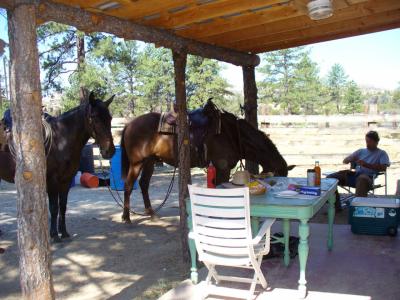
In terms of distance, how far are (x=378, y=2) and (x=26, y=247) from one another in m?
3.52

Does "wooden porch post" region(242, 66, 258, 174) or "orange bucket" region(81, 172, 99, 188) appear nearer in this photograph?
"wooden porch post" region(242, 66, 258, 174)

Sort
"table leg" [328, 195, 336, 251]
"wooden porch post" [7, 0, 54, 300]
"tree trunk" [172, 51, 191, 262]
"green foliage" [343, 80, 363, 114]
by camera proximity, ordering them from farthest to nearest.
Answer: "green foliage" [343, 80, 363, 114], "tree trunk" [172, 51, 191, 262], "table leg" [328, 195, 336, 251], "wooden porch post" [7, 0, 54, 300]

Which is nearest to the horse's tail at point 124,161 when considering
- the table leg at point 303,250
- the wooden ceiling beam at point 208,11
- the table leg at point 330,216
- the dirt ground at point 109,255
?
the dirt ground at point 109,255

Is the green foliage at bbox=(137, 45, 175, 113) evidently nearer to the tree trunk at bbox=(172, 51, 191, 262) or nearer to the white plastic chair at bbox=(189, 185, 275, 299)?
the tree trunk at bbox=(172, 51, 191, 262)

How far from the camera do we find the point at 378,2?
11.6 ft

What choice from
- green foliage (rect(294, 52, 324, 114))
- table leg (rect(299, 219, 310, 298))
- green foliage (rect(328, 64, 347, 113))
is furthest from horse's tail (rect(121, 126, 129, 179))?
green foliage (rect(328, 64, 347, 113))

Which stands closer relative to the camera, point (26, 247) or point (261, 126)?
point (26, 247)

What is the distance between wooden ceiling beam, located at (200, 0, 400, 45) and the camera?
11.8 feet

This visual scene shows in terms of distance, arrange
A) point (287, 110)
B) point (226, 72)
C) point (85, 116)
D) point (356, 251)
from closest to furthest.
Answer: point (356, 251)
point (85, 116)
point (226, 72)
point (287, 110)

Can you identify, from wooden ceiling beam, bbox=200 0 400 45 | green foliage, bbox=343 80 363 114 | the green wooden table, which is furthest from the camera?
green foliage, bbox=343 80 363 114

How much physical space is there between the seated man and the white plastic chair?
2.93 metres

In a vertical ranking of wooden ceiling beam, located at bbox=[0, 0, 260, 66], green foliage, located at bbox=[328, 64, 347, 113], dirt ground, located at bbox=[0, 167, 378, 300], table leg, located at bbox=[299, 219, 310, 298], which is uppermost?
green foliage, located at bbox=[328, 64, 347, 113]

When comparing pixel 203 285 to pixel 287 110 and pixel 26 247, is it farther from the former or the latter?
pixel 287 110

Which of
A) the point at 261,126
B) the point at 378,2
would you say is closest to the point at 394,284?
the point at 378,2
